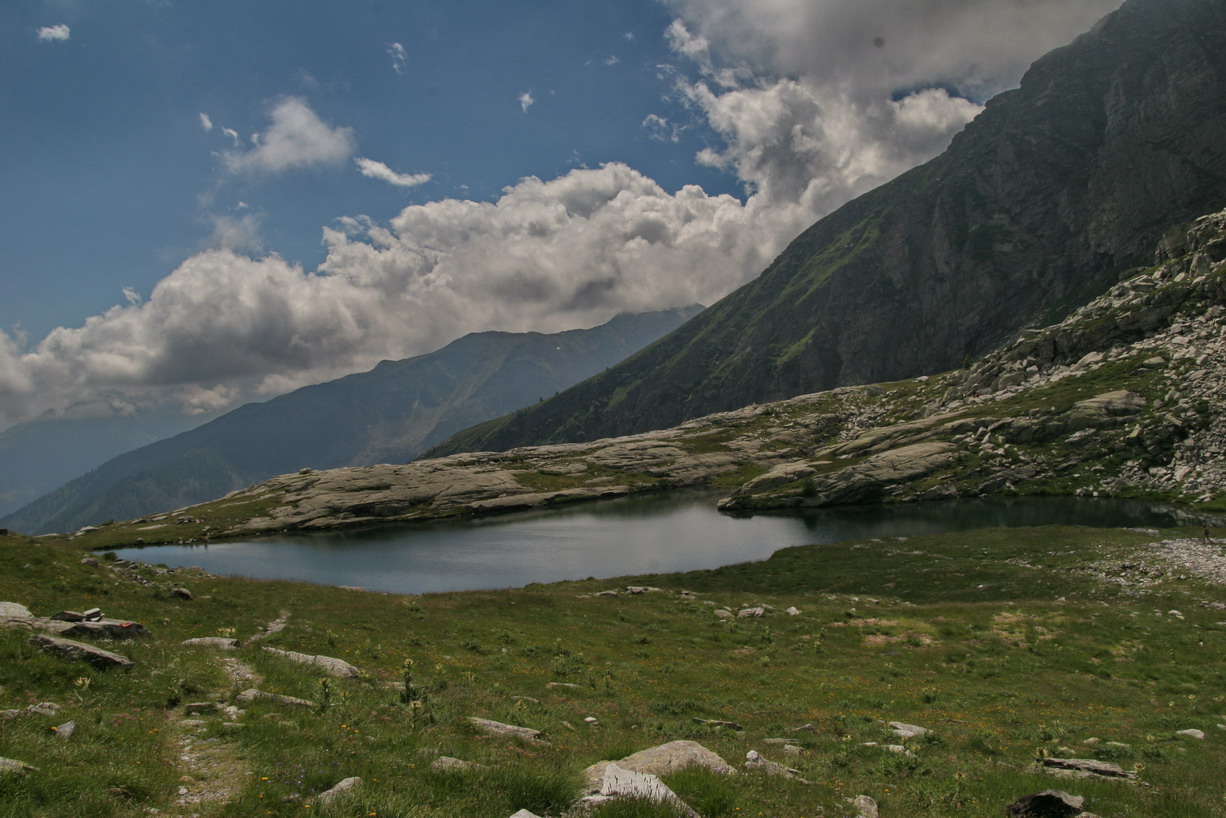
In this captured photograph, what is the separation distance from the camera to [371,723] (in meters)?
13.3

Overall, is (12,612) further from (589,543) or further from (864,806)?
(589,543)

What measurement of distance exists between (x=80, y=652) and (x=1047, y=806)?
21.6 metres

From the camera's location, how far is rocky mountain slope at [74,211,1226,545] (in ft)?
297

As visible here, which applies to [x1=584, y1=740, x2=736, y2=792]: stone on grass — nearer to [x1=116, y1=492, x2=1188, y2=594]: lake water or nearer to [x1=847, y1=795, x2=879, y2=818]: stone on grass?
[x1=847, y1=795, x2=879, y2=818]: stone on grass

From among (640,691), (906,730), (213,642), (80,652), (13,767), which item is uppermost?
(13,767)

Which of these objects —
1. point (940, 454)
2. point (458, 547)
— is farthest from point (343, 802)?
point (940, 454)

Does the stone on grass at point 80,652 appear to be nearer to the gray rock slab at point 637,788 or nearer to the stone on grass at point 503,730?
the stone on grass at point 503,730

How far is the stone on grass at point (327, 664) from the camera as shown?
18781 millimetres

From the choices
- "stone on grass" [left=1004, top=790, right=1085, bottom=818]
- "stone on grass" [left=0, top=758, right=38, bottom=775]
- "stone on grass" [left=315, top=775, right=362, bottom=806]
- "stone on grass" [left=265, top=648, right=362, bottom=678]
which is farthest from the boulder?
"stone on grass" [left=265, top=648, right=362, bottom=678]

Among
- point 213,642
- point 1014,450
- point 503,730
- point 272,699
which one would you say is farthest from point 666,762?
point 1014,450

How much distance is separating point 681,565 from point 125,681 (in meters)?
66.5

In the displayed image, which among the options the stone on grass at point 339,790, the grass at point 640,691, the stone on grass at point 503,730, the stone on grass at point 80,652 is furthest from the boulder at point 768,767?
the stone on grass at point 80,652

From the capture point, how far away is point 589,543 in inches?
4028

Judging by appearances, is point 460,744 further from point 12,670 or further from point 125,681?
point 12,670
